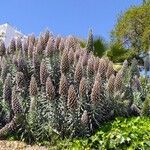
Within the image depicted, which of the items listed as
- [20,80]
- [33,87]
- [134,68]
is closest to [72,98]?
[33,87]

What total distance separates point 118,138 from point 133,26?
3302 cm

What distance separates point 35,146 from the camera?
8.34 metres

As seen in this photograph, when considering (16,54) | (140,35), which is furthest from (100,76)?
(140,35)

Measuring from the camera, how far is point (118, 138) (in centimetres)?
773

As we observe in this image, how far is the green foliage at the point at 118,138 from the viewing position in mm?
7715

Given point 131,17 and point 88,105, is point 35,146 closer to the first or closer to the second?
point 88,105

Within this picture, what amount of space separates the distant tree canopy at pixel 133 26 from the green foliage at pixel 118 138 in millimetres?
31056

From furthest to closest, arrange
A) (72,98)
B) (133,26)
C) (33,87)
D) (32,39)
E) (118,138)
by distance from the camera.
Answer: (133,26)
(32,39)
(33,87)
(72,98)
(118,138)

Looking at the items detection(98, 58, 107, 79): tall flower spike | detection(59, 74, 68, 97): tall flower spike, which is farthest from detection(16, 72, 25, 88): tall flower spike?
detection(98, 58, 107, 79): tall flower spike

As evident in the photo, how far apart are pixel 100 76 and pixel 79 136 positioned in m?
1.28

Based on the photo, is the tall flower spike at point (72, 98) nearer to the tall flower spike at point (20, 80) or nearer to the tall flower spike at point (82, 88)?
the tall flower spike at point (82, 88)

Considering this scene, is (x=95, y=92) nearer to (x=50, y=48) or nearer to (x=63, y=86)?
(x=63, y=86)

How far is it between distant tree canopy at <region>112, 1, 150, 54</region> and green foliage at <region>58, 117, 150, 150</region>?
102 feet

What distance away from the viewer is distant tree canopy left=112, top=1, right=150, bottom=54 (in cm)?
3953
